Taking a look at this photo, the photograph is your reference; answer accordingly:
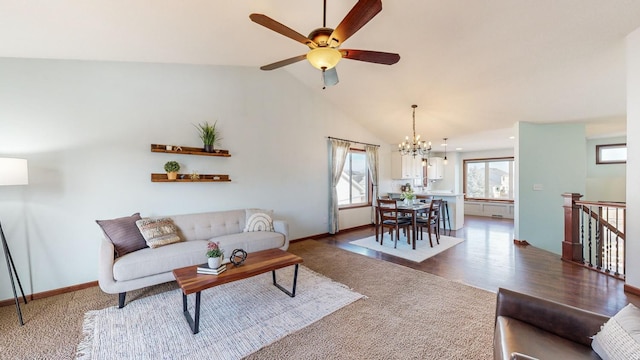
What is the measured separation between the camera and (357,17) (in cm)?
177

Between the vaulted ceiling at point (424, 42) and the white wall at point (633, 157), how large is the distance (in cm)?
24

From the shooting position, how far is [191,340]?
2.04 metres

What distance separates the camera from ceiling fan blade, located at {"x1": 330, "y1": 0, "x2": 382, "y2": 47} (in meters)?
1.65

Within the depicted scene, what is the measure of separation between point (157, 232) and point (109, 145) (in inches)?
50.6

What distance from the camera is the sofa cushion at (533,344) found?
4.04 ft

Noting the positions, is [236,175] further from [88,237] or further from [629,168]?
[629,168]

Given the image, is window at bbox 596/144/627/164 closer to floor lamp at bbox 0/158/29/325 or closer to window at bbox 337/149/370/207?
window at bbox 337/149/370/207

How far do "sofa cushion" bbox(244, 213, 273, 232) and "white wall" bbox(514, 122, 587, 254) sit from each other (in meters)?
4.75

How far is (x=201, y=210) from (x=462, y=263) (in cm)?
404

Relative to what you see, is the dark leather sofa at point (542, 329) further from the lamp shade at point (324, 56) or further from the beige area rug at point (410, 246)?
the beige area rug at point (410, 246)

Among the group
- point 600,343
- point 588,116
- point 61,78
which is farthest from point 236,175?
point 588,116

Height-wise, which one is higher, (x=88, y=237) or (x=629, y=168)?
(x=629, y=168)

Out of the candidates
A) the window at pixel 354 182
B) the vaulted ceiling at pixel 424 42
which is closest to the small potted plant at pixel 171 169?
the vaulted ceiling at pixel 424 42

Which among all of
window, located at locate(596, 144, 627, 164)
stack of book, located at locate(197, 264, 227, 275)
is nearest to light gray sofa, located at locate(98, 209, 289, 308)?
stack of book, located at locate(197, 264, 227, 275)
